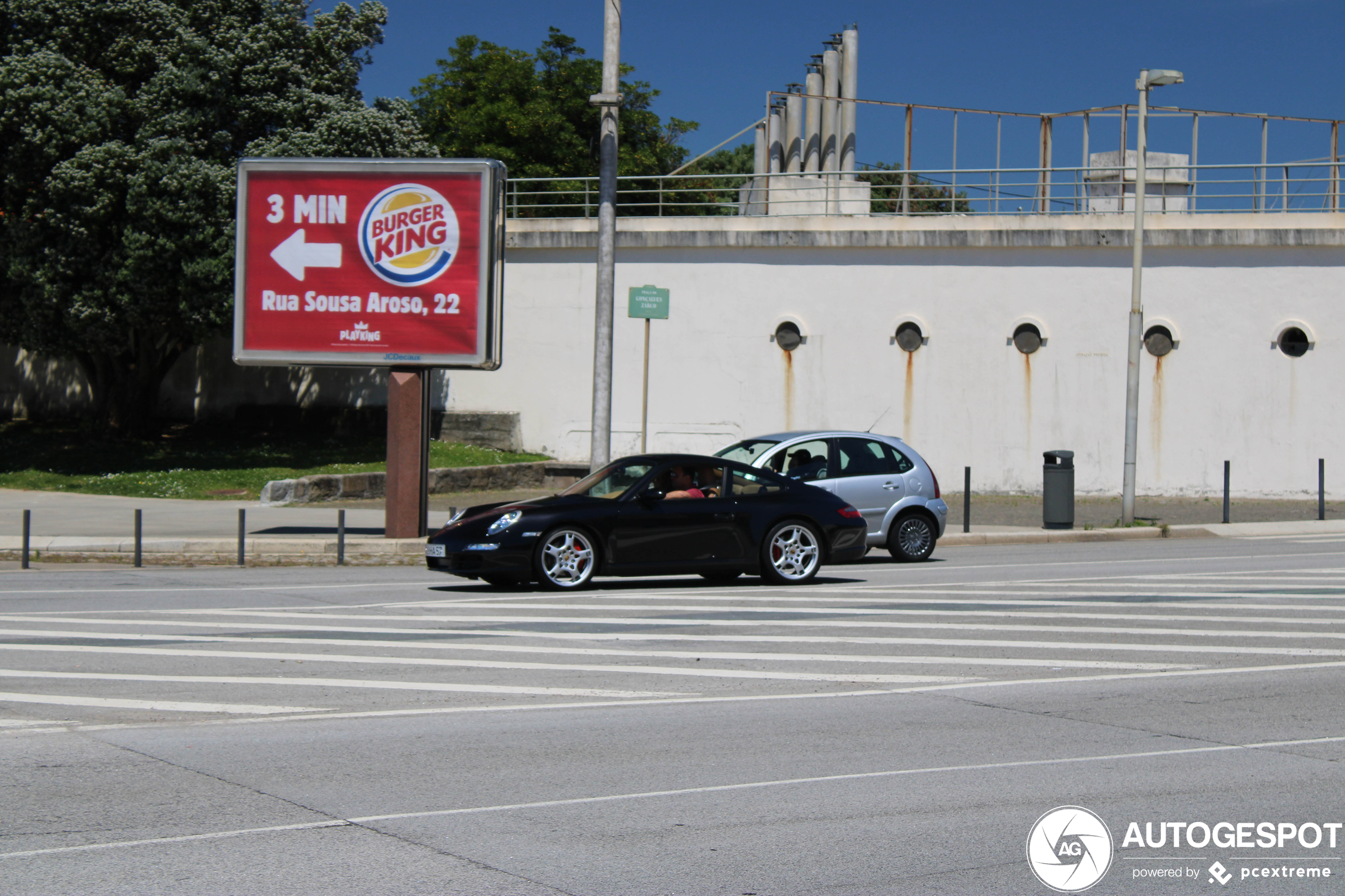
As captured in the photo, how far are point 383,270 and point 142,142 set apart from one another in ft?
39.8

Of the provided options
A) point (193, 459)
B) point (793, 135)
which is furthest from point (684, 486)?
point (793, 135)

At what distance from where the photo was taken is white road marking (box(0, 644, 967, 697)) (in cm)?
840

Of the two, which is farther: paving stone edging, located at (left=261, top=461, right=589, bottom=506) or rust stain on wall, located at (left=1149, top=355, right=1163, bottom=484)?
rust stain on wall, located at (left=1149, top=355, right=1163, bottom=484)

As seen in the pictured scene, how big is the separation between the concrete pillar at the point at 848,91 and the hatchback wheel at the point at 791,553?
22.3 meters

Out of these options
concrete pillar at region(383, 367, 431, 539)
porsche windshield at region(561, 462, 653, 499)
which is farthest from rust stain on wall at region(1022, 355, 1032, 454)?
porsche windshield at region(561, 462, 653, 499)

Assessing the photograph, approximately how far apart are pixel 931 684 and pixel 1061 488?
1316 cm

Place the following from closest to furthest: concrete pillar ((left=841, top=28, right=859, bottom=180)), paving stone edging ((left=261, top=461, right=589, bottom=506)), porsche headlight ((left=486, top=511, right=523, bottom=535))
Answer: porsche headlight ((left=486, top=511, right=523, bottom=535))
paving stone edging ((left=261, top=461, right=589, bottom=506))
concrete pillar ((left=841, top=28, right=859, bottom=180))

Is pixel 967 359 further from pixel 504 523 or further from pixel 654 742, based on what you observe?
pixel 654 742

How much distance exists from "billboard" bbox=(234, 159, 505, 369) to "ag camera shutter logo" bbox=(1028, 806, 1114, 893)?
13586mm

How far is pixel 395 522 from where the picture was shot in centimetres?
1802

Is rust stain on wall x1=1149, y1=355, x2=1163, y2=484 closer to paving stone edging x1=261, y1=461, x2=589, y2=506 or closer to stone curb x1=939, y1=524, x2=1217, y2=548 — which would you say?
stone curb x1=939, y1=524, x2=1217, y2=548

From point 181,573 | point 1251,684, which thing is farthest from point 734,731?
point 181,573

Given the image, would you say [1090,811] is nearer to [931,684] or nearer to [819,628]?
[931,684]

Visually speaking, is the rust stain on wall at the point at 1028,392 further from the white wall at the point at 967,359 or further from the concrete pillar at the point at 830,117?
the concrete pillar at the point at 830,117
